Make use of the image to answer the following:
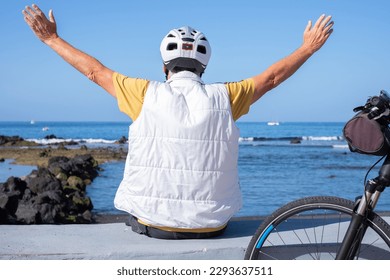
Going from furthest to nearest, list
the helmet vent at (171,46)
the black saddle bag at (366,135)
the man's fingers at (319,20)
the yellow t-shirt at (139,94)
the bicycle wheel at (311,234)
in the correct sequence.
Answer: the man's fingers at (319,20) → the helmet vent at (171,46) → the yellow t-shirt at (139,94) → the bicycle wheel at (311,234) → the black saddle bag at (366,135)

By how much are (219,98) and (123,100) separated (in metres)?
0.57

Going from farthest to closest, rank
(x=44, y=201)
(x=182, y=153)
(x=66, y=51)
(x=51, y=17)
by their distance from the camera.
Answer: (x=44, y=201) → (x=51, y=17) → (x=66, y=51) → (x=182, y=153)

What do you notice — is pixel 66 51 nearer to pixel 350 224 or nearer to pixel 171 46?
pixel 171 46

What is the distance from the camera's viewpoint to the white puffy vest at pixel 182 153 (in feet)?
11.3

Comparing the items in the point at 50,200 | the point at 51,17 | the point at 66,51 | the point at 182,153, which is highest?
the point at 51,17

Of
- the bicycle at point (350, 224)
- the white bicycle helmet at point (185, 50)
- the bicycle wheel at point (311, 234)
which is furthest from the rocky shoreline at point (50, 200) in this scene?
the bicycle at point (350, 224)

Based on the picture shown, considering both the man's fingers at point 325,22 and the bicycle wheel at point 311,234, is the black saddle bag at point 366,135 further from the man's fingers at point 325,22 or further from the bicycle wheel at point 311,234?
the man's fingers at point 325,22

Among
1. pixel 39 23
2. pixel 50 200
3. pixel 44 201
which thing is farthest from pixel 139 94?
pixel 50 200

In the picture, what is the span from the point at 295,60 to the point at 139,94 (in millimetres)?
999

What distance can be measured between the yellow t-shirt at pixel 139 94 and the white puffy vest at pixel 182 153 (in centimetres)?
5

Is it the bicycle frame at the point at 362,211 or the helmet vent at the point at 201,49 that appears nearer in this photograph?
the bicycle frame at the point at 362,211

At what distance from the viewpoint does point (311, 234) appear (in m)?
3.68

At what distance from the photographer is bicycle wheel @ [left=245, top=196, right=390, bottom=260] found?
2727mm
